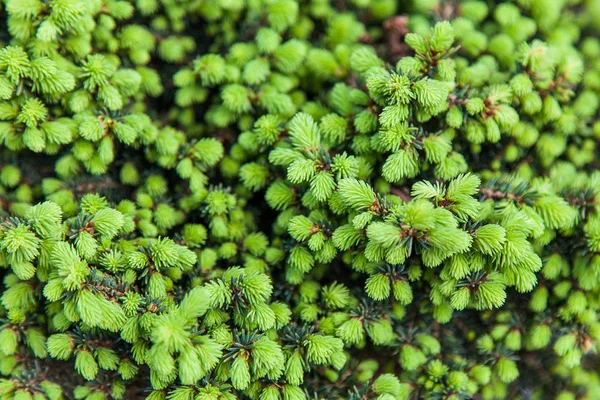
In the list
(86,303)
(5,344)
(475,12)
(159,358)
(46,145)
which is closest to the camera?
(159,358)

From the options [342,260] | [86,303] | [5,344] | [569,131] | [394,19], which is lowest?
[5,344]

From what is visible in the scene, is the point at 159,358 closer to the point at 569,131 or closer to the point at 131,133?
the point at 131,133

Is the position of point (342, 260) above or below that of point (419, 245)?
below

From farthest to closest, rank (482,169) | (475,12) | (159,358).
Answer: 1. (475,12)
2. (482,169)
3. (159,358)

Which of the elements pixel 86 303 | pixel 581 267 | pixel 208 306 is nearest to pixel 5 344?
pixel 86 303

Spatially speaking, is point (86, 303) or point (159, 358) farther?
point (86, 303)

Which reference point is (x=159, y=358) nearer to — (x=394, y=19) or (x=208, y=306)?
(x=208, y=306)
